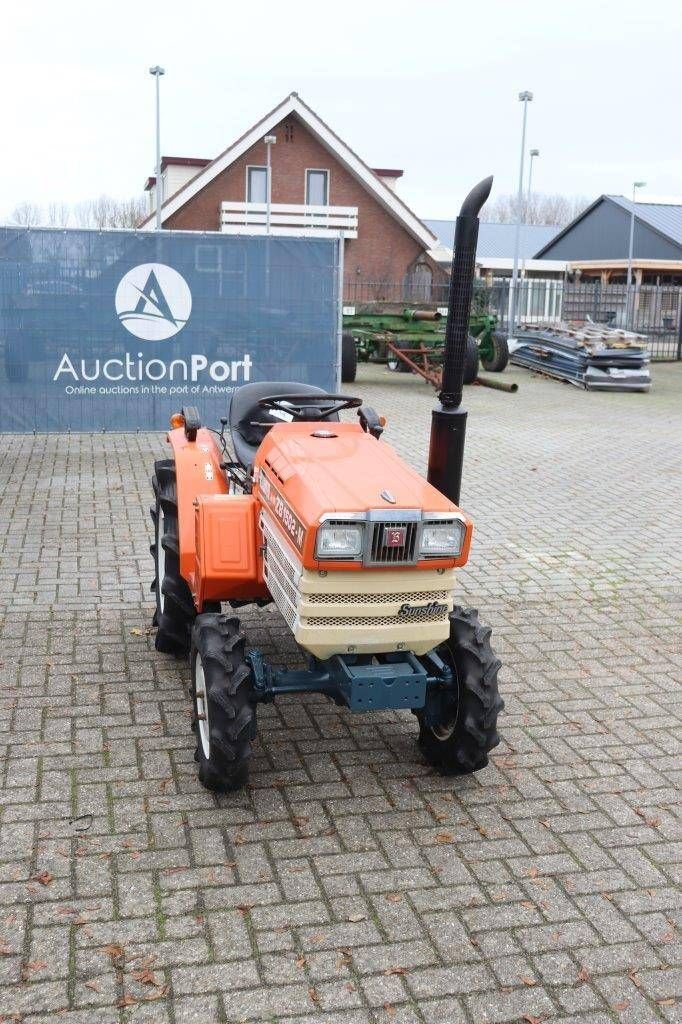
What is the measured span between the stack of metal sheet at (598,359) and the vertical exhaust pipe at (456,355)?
1556cm

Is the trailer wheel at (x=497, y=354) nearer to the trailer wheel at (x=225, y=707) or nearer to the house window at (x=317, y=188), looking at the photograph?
the house window at (x=317, y=188)

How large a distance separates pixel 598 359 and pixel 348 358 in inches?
197

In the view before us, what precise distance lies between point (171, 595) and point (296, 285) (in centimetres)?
776

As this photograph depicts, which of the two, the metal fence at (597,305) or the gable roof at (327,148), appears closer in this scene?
the metal fence at (597,305)

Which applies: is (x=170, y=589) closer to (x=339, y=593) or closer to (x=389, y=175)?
(x=339, y=593)

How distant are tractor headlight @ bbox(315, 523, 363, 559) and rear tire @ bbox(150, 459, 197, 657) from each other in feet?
5.19

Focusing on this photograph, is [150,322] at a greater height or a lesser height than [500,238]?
lesser

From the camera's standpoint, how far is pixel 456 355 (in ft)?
19.1

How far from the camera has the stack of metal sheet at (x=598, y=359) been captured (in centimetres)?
2083

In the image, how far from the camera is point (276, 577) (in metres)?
4.62

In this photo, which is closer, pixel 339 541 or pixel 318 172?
pixel 339 541

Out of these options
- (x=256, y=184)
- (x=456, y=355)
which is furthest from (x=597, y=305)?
(x=456, y=355)

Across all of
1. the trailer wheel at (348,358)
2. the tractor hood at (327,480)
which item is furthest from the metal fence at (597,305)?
the tractor hood at (327,480)

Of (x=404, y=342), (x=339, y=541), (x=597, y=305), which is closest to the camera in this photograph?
(x=339, y=541)
